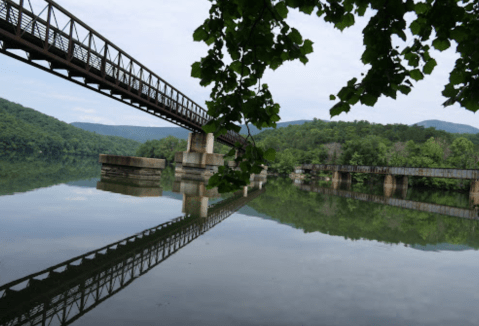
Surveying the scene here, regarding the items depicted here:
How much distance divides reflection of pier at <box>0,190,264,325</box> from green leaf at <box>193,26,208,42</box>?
3463 millimetres

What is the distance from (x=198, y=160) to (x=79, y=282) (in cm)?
3408

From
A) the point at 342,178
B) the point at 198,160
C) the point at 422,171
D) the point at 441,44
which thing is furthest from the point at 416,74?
the point at 342,178

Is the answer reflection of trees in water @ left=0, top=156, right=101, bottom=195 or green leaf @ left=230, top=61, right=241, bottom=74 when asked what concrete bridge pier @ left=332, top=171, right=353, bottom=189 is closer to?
reflection of trees in water @ left=0, top=156, right=101, bottom=195

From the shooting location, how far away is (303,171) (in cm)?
8469

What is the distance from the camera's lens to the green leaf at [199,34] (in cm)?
252

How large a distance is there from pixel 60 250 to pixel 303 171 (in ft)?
267

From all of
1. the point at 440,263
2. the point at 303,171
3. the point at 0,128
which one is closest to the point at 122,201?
the point at 440,263

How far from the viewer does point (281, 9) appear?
8.22 ft

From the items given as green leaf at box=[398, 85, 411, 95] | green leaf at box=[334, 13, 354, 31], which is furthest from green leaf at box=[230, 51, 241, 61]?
green leaf at box=[398, 85, 411, 95]

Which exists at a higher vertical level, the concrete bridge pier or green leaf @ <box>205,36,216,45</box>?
green leaf @ <box>205,36,216,45</box>

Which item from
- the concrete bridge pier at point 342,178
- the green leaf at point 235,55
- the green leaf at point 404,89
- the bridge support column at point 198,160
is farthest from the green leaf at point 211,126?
the concrete bridge pier at point 342,178

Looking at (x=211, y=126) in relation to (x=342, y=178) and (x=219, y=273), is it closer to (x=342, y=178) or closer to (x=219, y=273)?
(x=219, y=273)

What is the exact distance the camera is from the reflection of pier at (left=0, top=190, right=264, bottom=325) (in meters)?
3.67

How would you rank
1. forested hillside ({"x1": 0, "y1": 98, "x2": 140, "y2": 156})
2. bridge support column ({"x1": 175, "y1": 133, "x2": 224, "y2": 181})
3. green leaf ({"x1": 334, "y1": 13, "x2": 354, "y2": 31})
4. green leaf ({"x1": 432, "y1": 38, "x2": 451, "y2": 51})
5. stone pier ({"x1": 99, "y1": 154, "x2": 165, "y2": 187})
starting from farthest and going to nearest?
1. forested hillside ({"x1": 0, "y1": 98, "x2": 140, "y2": 156})
2. bridge support column ({"x1": 175, "y1": 133, "x2": 224, "y2": 181})
3. stone pier ({"x1": 99, "y1": 154, "x2": 165, "y2": 187})
4. green leaf ({"x1": 334, "y1": 13, "x2": 354, "y2": 31})
5. green leaf ({"x1": 432, "y1": 38, "x2": 451, "y2": 51})
